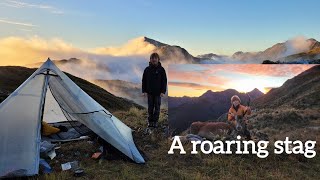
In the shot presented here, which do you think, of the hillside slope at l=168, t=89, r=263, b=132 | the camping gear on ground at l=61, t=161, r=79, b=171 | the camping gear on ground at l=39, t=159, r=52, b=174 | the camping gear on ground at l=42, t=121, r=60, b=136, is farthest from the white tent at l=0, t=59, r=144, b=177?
the hillside slope at l=168, t=89, r=263, b=132

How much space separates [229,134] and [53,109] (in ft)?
15.3

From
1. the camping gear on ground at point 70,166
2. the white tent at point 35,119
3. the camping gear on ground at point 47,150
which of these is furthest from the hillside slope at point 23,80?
the camping gear on ground at point 70,166

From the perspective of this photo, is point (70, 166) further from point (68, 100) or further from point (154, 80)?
point (154, 80)

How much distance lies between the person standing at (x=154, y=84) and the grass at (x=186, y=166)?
4.09 feet

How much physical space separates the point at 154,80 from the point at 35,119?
122 inches

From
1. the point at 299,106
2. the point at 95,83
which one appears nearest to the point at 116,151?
the point at 299,106

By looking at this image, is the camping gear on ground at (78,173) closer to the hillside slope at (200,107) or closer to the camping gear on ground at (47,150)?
the camping gear on ground at (47,150)

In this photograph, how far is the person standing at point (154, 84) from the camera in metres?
9.83

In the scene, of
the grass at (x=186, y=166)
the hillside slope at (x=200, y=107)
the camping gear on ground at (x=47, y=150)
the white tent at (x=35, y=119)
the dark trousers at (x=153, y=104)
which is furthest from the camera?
the dark trousers at (x=153, y=104)

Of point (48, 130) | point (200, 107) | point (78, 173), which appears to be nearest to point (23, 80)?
point (48, 130)

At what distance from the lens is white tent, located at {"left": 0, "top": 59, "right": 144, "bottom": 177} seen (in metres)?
6.89

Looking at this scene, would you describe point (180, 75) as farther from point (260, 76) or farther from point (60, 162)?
point (60, 162)

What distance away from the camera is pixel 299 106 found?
9992 mm

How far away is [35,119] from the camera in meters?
7.53
